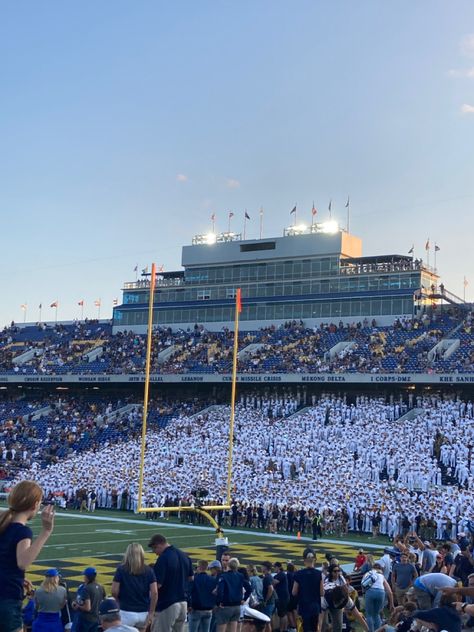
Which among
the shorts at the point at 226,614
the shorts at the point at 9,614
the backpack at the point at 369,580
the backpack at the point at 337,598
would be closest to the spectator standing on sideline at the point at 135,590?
the shorts at the point at 226,614

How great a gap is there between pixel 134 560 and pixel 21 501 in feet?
9.31

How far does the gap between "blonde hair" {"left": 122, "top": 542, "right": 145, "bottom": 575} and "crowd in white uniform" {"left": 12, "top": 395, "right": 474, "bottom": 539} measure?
18.8m

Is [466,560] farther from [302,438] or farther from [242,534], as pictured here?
[302,438]

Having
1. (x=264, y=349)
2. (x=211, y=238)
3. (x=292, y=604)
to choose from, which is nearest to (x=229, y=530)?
(x=292, y=604)

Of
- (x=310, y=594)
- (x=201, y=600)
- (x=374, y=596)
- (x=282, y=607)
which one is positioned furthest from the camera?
(x=374, y=596)

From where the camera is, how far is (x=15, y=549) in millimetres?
4418

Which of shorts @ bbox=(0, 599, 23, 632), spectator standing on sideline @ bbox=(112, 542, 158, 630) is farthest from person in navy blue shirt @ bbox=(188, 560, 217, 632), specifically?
shorts @ bbox=(0, 599, 23, 632)

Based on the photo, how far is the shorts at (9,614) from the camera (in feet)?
14.5

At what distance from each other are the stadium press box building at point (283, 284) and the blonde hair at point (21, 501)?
1677 inches

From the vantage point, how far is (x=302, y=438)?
3478cm

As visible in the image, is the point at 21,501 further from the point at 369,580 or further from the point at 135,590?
the point at 369,580

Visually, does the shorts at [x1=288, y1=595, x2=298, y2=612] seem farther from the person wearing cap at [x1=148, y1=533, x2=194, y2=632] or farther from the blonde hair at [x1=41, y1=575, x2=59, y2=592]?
the blonde hair at [x1=41, y1=575, x2=59, y2=592]

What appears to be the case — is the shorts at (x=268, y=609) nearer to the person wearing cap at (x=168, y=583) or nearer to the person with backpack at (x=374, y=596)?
the person with backpack at (x=374, y=596)

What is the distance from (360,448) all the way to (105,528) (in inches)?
430
